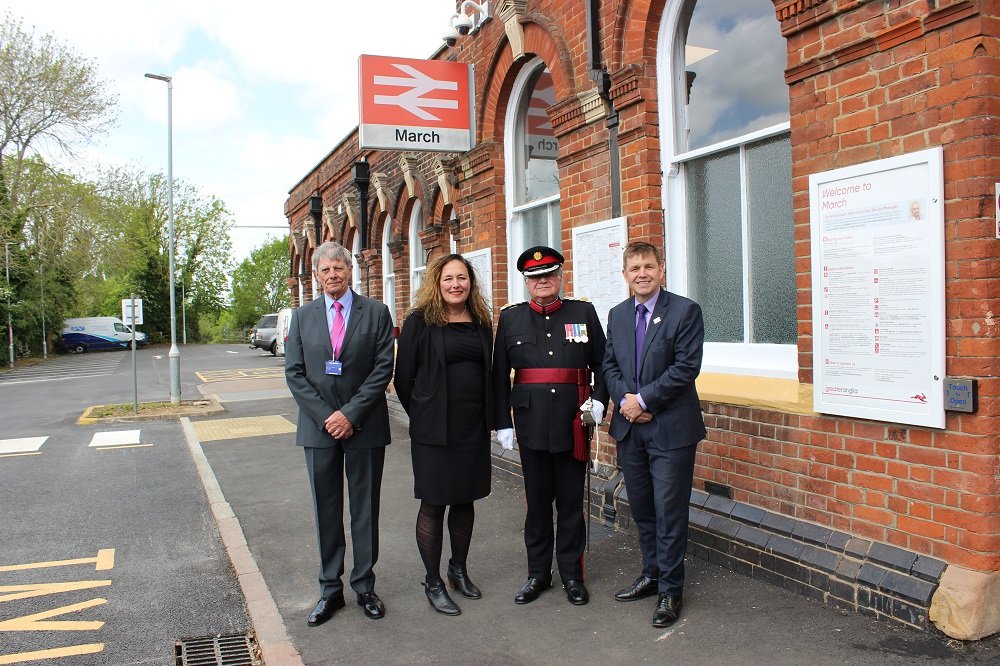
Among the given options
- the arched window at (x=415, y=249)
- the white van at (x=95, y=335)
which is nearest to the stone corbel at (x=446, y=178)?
the arched window at (x=415, y=249)

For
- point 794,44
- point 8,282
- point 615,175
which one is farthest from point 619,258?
point 8,282

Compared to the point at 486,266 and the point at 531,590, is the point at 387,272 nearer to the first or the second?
the point at 486,266

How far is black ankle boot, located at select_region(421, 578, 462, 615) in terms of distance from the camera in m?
4.32

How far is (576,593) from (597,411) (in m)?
1.06

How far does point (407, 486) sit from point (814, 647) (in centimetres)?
479

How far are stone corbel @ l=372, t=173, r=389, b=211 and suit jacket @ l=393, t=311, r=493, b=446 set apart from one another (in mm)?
8438

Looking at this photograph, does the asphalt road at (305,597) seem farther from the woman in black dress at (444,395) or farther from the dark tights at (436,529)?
the woman in black dress at (444,395)

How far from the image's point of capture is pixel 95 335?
48.5m

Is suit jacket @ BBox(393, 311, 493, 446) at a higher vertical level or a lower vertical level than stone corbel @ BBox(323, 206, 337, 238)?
lower

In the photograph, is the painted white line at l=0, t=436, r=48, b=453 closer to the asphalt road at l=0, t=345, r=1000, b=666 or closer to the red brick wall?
the asphalt road at l=0, t=345, r=1000, b=666

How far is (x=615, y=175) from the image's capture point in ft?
20.0

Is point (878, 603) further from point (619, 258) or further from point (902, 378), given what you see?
point (619, 258)

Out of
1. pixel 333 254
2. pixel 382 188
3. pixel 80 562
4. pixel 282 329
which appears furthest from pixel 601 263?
pixel 282 329

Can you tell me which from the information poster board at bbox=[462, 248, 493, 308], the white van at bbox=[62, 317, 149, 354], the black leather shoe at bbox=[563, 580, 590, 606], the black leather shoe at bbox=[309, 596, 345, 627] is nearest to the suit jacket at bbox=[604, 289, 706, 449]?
the black leather shoe at bbox=[563, 580, 590, 606]
